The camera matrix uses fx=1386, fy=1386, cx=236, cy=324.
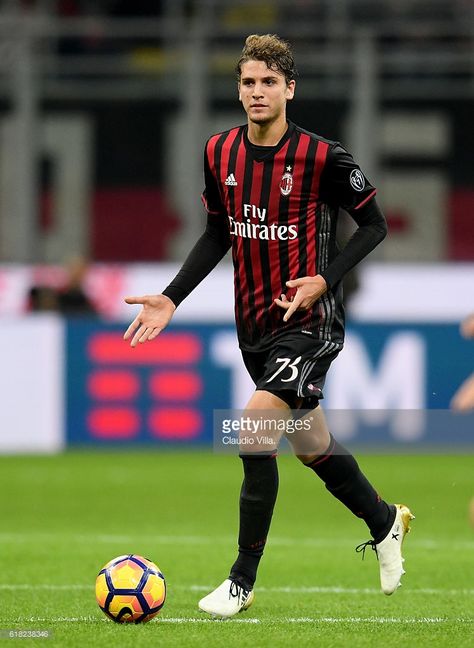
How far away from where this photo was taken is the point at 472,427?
1211cm

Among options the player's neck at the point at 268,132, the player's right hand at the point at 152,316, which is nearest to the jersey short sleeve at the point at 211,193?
the player's neck at the point at 268,132

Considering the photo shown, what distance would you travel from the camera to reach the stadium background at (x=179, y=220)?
498 inches

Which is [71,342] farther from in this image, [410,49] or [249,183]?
A: [249,183]

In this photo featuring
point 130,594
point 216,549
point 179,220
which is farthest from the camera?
point 179,220

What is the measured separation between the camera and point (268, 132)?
5.40 meters

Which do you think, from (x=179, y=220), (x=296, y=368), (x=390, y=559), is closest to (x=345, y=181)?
(x=296, y=368)

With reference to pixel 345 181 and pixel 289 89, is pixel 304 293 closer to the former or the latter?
pixel 345 181

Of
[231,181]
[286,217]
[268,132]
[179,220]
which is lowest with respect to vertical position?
[179,220]

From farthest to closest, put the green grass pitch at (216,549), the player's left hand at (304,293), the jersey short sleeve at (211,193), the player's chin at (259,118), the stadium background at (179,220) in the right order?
the stadium background at (179,220) < the jersey short sleeve at (211,193) < the player's chin at (259,118) < the player's left hand at (304,293) < the green grass pitch at (216,549)

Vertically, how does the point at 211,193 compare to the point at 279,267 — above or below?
above

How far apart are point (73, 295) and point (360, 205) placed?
891 centimetres

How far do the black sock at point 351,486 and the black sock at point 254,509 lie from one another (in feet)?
0.95

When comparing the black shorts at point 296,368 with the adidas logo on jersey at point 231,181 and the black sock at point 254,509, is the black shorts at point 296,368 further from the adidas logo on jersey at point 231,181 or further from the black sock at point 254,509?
the adidas logo on jersey at point 231,181

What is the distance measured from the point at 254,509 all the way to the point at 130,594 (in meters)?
0.57
